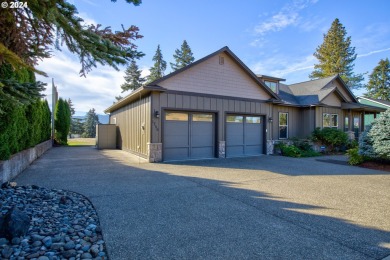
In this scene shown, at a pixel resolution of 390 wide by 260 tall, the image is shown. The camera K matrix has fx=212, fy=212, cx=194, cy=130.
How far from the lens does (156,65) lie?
121 feet

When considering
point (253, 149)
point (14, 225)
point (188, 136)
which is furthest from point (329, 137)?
point (14, 225)

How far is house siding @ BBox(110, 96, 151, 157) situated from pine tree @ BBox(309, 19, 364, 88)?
3051 centimetres

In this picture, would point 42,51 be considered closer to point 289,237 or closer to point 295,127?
point 289,237

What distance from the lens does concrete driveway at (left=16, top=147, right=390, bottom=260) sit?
9.18 feet

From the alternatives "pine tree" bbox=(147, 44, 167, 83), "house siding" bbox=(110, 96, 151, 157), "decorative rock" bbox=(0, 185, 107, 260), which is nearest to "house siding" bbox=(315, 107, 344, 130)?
"house siding" bbox=(110, 96, 151, 157)

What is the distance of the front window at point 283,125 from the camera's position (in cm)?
1448

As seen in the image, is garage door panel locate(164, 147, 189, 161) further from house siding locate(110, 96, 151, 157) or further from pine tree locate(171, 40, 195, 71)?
pine tree locate(171, 40, 195, 71)

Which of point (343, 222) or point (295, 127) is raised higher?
point (295, 127)

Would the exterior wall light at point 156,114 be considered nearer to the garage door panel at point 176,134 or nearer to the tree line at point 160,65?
the garage door panel at point 176,134

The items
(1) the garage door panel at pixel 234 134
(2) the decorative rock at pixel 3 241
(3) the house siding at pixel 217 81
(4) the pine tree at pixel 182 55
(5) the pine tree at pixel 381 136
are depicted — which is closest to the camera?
(2) the decorative rock at pixel 3 241

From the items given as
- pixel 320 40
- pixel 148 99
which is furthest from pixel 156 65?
pixel 148 99

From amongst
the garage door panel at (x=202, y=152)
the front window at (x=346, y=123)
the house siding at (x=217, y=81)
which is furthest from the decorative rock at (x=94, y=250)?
the front window at (x=346, y=123)

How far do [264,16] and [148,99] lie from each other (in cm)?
825

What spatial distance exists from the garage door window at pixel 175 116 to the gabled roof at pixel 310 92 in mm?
7767
